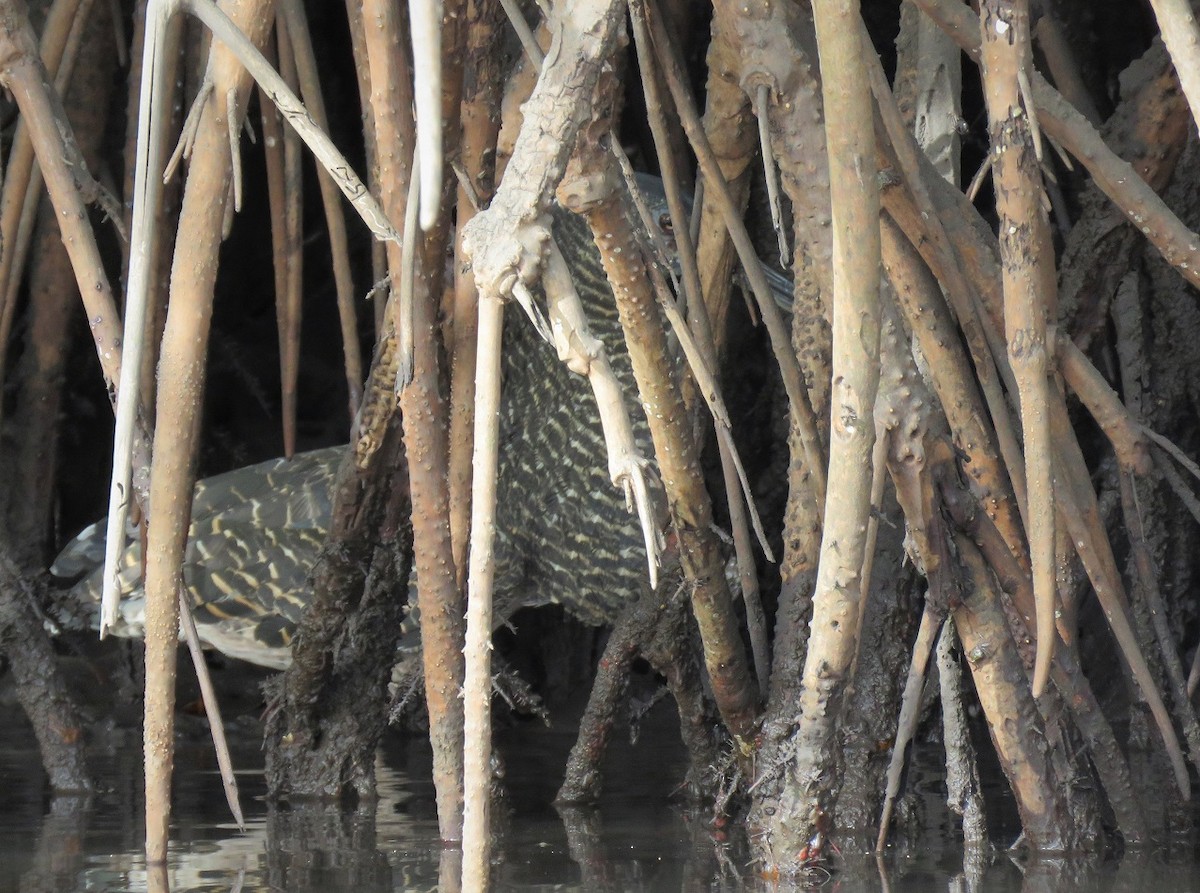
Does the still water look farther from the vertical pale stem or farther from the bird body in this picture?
the vertical pale stem

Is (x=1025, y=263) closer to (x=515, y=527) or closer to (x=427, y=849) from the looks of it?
(x=427, y=849)

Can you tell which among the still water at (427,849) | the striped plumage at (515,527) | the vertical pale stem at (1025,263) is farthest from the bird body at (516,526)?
the vertical pale stem at (1025,263)

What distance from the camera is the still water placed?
6.23 ft

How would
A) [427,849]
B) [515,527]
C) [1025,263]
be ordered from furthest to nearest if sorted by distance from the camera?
1. [515,527]
2. [427,849]
3. [1025,263]

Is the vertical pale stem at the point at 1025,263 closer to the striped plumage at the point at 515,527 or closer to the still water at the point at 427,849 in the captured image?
the still water at the point at 427,849

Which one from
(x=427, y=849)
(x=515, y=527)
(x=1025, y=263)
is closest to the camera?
Answer: (x=1025, y=263)

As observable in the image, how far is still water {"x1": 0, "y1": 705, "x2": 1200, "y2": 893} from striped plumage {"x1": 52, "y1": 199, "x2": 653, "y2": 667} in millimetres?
409

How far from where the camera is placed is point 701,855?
208cm

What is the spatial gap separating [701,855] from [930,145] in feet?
3.53

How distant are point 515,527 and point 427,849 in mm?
1219

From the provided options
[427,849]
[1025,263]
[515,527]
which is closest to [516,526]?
[515,527]

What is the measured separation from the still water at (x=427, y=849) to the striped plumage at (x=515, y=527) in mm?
409

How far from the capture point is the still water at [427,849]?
1.90 metres

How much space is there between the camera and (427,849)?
213cm
